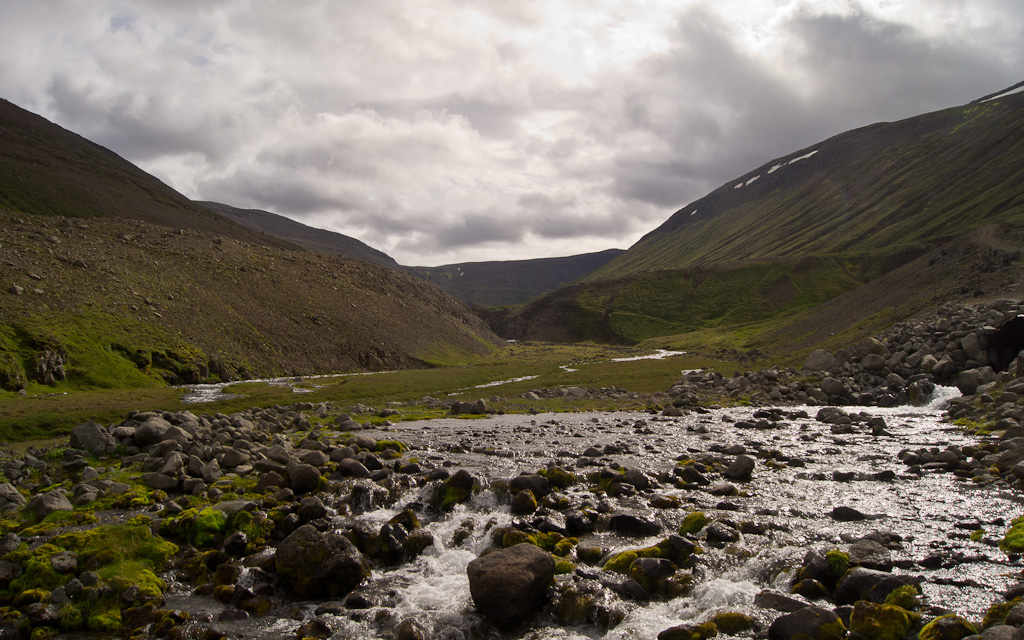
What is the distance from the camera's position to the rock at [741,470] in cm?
2564

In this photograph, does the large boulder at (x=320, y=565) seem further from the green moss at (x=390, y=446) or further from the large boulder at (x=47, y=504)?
the green moss at (x=390, y=446)

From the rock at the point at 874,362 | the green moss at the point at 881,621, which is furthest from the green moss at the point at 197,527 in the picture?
the rock at the point at 874,362

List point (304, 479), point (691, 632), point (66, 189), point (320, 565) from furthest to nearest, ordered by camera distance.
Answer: point (66, 189) < point (304, 479) < point (320, 565) < point (691, 632)

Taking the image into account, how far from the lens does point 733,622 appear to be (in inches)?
499

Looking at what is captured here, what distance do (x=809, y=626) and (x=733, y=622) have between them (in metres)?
1.62

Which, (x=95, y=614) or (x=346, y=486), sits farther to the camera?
(x=346, y=486)

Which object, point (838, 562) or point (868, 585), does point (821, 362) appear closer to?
point (838, 562)

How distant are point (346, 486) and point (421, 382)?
53.3m

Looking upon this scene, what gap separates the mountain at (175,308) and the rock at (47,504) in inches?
1586

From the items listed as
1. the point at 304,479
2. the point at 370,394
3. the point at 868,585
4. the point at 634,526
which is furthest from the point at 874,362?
the point at 304,479

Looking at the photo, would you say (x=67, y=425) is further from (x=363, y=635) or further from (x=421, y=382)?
(x=421, y=382)

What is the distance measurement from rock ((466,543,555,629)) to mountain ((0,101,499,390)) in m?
55.5

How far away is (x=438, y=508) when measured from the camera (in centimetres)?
2184

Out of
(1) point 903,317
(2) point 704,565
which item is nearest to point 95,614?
(2) point 704,565
